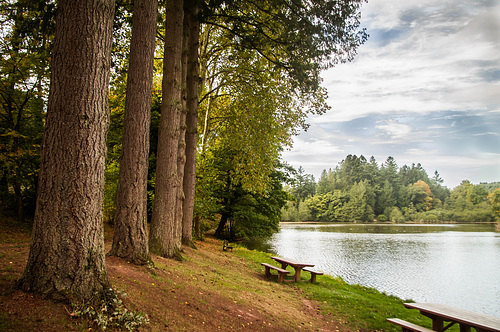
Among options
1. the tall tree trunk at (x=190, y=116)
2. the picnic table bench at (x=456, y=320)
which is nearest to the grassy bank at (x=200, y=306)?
the picnic table bench at (x=456, y=320)

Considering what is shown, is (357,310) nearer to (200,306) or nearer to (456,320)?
(456,320)

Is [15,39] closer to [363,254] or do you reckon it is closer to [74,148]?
[74,148]

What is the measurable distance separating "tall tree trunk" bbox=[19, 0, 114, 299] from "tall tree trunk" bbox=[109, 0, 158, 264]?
239 centimetres

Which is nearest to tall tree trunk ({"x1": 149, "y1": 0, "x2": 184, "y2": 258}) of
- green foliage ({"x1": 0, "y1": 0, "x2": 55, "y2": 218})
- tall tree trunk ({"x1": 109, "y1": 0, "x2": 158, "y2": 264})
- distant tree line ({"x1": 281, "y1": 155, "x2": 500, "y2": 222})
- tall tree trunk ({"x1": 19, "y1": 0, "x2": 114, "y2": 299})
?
tall tree trunk ({"x1": 109, "y1": 0, "x2": 158, "y2": 264})

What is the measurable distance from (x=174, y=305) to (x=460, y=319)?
489cm

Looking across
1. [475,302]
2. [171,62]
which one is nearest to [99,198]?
[171,62]

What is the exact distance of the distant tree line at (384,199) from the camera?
7719cm

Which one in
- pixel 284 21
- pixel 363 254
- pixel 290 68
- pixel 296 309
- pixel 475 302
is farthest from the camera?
pixel 363 254

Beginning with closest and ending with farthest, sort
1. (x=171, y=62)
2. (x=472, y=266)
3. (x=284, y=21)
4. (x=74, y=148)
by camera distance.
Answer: (x=74, y=148) → (x=171, y=62) → (x=284, y=21) → (x=472, y=266)

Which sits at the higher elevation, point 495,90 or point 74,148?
point 495,90

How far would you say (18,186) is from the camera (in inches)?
507

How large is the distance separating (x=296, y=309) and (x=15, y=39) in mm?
11291

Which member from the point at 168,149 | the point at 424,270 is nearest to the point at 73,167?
the point at 168,149

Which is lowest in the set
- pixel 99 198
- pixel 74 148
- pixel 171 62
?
pixel 99 198
